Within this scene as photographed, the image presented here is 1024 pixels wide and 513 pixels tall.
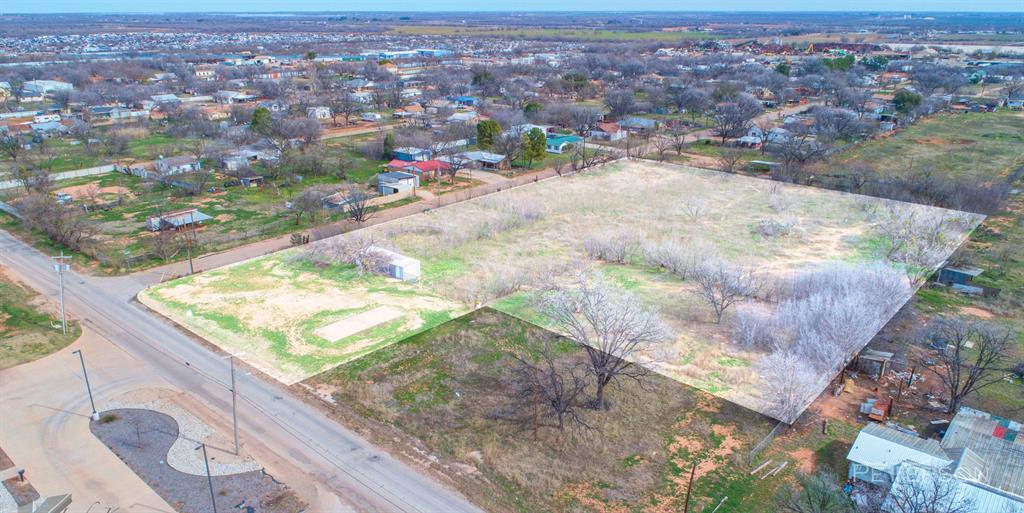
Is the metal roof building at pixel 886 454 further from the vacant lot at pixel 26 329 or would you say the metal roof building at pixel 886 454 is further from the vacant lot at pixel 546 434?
the vacant lot at pixel 26 329

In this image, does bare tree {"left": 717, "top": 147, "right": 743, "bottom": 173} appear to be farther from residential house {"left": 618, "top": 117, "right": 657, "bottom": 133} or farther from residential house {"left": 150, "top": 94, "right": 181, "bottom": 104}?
residential house {"left": 150, "top": 94, "right": 181, "bottom": 104}

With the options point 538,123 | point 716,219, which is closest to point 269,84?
point 538,123

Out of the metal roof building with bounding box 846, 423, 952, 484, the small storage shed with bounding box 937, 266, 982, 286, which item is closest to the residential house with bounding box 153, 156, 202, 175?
the metal roof building with bounding box 846, 423, 952, 484

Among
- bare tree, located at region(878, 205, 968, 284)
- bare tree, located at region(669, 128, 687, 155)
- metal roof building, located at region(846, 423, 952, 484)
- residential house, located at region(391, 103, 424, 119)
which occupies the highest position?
residential house, located at region(391, 103, 424, 119)

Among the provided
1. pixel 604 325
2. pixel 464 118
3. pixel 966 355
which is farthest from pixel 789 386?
pixel 464 118

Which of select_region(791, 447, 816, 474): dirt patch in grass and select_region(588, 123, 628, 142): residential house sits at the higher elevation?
select_region(588, 123, 628, 142): residential house
